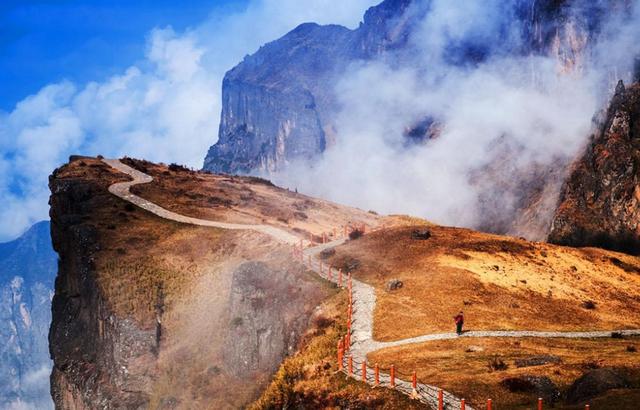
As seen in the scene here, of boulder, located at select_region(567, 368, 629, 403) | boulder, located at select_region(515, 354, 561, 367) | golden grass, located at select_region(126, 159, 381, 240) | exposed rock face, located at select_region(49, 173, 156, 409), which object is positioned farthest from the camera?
golden grass, located at select_region(126, 159, 381, 240)

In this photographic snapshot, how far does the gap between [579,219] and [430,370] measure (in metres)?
65.7

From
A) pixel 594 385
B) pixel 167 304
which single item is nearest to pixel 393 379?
pixel 594 385

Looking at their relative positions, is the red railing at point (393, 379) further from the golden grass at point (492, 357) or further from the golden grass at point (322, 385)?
the golden grass at point (492, 357)

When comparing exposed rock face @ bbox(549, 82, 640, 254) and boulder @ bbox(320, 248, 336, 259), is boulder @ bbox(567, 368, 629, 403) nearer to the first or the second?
boulder @ bbox(320, 248, 336, 259)

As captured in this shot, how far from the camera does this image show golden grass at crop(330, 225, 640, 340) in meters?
38.4

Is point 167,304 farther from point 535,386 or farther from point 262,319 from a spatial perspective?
point 535,386

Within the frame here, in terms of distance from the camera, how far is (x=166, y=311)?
60.1 m

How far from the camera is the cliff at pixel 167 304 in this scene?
4894cm

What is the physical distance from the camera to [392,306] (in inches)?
1586

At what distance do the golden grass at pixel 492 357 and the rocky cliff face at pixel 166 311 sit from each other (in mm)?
14339

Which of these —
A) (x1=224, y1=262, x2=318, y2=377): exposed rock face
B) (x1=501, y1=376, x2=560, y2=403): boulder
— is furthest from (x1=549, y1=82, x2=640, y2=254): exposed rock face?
(x1=501, y1=376, x2=560, y2=403): boulder

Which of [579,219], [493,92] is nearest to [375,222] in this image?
[579,219]

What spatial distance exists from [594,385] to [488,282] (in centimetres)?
2484

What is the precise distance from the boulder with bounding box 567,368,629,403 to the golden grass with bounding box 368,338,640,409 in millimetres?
1472
